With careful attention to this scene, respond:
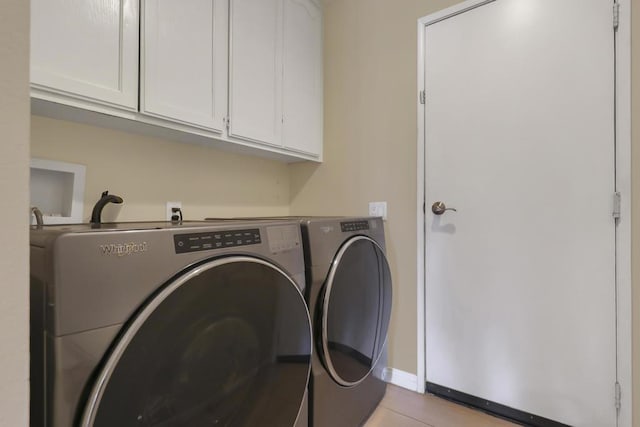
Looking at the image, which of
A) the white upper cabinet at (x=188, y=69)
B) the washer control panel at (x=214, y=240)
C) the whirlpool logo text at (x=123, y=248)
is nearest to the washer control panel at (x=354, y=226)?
the washer control panel at (x=214, y=240)

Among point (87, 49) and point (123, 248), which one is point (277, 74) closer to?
point (87, 49)

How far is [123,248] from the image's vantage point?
0.59 metres

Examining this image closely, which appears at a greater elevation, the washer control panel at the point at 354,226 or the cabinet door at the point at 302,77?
the cabinet door at the point at 302,77

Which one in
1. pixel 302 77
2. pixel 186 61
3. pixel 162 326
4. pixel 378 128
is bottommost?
pixel 162 326

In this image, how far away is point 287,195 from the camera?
2336mm

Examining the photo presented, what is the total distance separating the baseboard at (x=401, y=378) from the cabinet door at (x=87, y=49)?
6.09ft

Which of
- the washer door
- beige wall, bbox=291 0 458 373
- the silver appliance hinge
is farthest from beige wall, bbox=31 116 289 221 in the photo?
the silver appliance hinge

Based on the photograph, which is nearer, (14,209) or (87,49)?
(14,209)

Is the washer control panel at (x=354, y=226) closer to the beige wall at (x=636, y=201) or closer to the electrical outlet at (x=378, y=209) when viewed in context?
the electrical outlet at (x=378, y=209)

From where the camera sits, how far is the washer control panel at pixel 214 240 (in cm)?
69

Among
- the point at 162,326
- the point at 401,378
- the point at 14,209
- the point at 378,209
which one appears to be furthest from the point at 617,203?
the point at 14,209

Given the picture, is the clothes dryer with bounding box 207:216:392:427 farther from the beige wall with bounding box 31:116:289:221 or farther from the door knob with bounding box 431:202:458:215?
the beige wall with bounding box 31:116:289:221

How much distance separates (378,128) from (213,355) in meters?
1.59

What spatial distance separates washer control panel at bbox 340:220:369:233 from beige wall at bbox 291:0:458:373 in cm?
43
